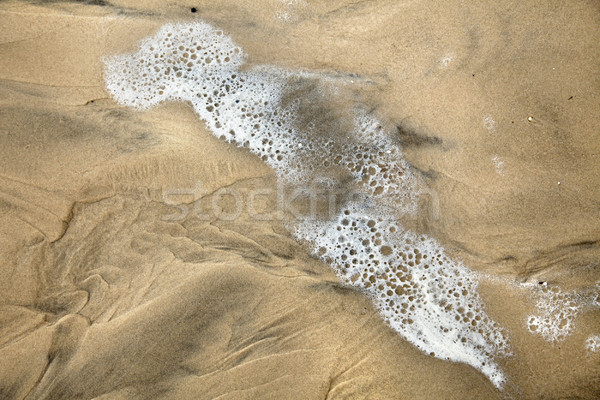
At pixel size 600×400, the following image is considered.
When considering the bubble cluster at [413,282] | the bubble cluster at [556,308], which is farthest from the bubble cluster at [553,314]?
the bubble cluster at [413,282]

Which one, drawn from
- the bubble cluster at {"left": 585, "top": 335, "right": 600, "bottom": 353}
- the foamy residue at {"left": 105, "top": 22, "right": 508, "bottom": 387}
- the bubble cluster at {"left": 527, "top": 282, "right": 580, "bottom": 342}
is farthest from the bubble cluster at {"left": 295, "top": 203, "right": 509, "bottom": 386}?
the bubble cluster at {"left": 585, "top": 335, "right": 600, "bottom": 353}

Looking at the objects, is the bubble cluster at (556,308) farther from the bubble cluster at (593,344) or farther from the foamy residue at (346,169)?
the foamy residue at (346,169)

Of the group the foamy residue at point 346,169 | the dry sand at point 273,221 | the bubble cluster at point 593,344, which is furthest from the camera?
the foamy residue at point 346,169

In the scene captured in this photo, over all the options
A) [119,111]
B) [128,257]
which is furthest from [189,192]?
[119,111]

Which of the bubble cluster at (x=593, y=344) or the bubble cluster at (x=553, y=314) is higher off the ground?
the bubble cluster at (x=553, y=314)

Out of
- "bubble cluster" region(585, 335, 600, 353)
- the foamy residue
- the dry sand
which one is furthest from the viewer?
the foamy residue

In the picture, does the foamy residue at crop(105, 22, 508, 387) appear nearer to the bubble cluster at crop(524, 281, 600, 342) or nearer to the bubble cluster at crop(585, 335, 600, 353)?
the bubble cluster at crop(524, 281, 600, 342)

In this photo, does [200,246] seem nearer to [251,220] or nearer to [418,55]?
[251,220]
